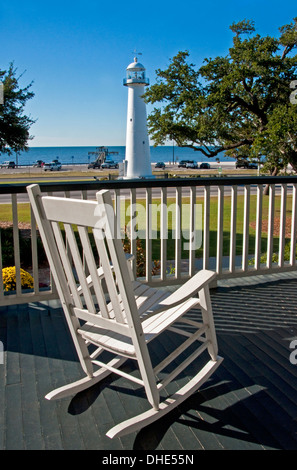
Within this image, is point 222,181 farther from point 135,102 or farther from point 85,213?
point 135,102

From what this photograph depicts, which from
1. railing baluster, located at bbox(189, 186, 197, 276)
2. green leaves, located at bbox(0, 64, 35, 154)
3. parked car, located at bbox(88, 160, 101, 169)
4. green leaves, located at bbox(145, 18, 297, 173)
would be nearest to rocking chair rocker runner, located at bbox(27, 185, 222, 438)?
railing baluster, located at bbox(189, 186, 197, 276)

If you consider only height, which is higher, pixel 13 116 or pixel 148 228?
pixel 13 116

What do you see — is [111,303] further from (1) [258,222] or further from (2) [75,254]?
(1) [258,222]

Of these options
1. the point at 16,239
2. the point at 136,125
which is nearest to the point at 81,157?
the point at 136,125

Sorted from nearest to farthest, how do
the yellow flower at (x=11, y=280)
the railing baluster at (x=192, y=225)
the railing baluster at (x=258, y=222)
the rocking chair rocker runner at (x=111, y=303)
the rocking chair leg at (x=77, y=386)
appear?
the rocking chair rocker runner at (x=111, y=303) < the rocking chair leg at (x=77, y=386) < the railing baluster at (x=192, y=225) < the railing baluster at (x=258, y=222) < the yellow flower at (x=11, y=280)

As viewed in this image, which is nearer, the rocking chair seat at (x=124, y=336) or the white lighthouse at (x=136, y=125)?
the rocking chair seat at (x=124, y=336)

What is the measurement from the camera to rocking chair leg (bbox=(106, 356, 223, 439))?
1713mm

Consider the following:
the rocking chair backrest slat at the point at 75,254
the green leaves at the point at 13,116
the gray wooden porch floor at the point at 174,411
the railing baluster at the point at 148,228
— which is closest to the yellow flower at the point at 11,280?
the gray wooden porch floor at the point at 174,411

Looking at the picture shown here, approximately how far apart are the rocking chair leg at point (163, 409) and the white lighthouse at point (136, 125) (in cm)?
2971

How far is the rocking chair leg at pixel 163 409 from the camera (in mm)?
1713

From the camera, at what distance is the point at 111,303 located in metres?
A: 1.82

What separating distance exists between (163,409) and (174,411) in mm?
134

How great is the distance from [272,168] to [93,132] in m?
67.9

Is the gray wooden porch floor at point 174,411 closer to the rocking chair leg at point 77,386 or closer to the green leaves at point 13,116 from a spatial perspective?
the rocking chair leg at point 77,386
